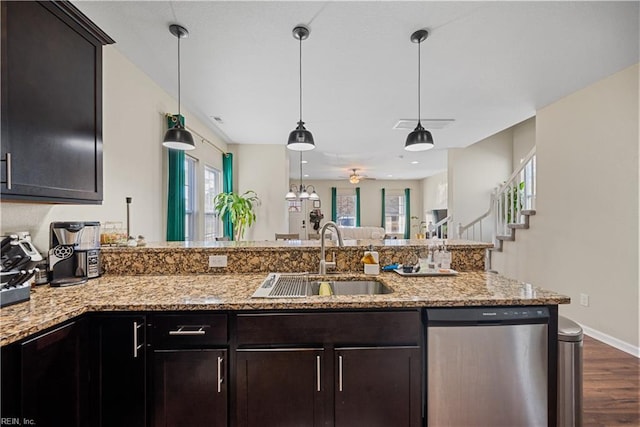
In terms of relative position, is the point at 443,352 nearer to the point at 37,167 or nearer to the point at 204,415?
the point at 204,415

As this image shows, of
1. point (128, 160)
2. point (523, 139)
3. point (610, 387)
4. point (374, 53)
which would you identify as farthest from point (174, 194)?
point (523, 139)

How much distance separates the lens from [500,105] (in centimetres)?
373

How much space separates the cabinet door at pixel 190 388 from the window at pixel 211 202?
139 inches

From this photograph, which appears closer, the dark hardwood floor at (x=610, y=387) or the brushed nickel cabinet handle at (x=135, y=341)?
the brushed nickel cabinet handle at (x=135, y=341)

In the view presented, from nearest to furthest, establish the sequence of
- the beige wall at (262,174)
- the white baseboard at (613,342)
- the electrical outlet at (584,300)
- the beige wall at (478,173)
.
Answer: the white baseboard at (613,342)
the electrical outlet at (584,300)
the beige wall at (262,174)
the beige wall at (478,173)

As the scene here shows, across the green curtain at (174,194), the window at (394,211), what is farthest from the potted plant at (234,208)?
the window at (394,211)

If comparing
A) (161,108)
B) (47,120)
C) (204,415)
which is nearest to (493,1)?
(47,120)

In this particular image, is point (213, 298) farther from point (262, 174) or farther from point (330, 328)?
point (262, 174)

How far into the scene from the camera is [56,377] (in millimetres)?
1197

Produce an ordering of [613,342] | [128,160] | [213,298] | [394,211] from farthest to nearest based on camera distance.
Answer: [394,211]
[613,342]
[128,160]
[213,298]

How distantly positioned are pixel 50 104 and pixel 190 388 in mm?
1540

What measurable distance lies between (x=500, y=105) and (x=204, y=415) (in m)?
4.32

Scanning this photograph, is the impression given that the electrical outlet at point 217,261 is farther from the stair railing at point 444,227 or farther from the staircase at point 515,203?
the stair railing at point 444,227

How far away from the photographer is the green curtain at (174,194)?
330cm
